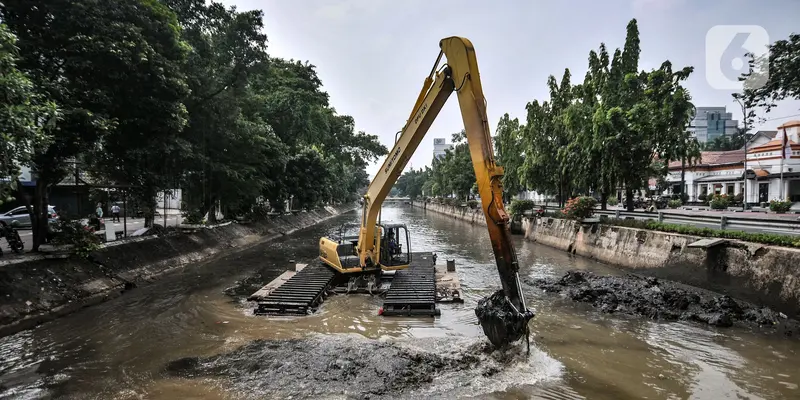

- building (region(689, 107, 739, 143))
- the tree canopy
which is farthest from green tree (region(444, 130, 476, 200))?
building (region(689, 107, 739, 143))

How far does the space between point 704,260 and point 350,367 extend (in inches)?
489

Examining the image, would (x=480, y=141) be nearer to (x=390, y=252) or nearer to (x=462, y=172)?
(x=390, y=252)

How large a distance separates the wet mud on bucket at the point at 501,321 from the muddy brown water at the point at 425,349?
0.49 meters

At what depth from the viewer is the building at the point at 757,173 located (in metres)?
32.4

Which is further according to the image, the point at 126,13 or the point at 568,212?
the point at 568,212

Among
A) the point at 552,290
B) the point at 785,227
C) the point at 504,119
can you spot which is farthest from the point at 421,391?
the point at 504,119

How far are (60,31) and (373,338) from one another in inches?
493

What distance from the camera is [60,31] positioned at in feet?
37.7

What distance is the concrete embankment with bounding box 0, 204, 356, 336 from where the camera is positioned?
9344 mm

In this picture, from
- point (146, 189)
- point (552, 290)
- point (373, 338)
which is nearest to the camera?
point (373, 338)

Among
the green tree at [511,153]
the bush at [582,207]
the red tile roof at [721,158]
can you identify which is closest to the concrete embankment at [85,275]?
the bush at [582,207]

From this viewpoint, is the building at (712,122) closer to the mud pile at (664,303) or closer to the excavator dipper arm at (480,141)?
the mud pile at (664,303)

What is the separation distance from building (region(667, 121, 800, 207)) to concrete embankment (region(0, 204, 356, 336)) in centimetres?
3585

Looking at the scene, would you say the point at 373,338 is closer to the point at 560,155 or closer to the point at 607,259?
the point at 607,259
